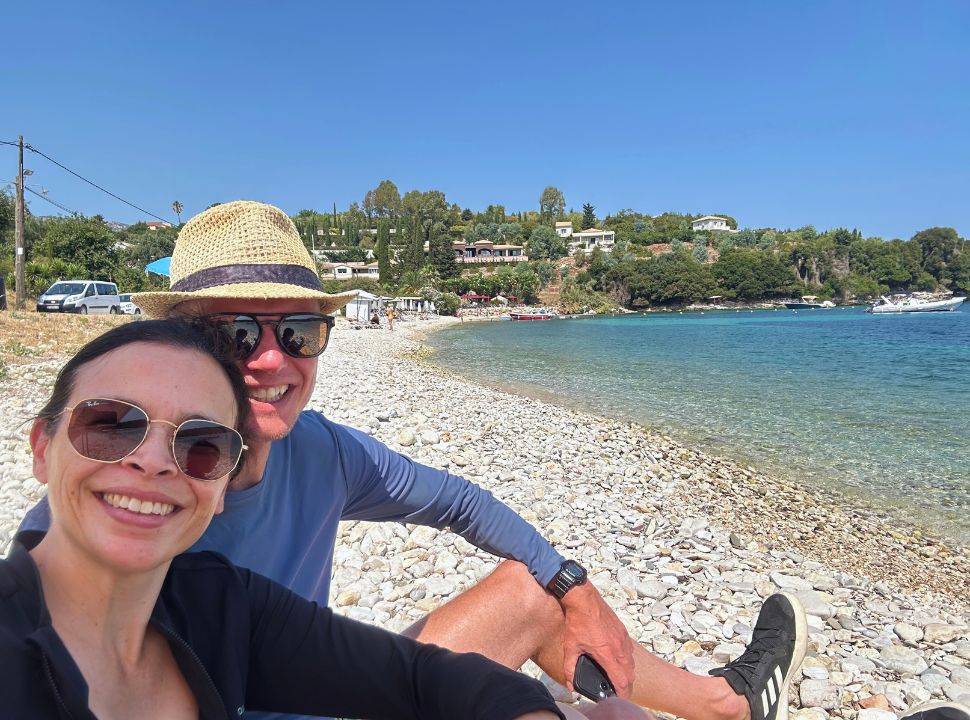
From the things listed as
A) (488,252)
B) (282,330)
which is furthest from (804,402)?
(488,252)

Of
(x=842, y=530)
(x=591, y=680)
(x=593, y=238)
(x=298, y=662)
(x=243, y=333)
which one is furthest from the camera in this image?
(x=593, y=238)

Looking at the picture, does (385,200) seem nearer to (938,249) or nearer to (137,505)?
(938,249)

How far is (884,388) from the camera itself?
15.5 meters

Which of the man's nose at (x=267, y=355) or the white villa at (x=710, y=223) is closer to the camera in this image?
the man's nose at (x=267, y=355)

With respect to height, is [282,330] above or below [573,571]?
above

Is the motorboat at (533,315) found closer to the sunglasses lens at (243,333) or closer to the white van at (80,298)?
the white van at (80,298)

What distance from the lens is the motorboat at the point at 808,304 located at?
90.4 m

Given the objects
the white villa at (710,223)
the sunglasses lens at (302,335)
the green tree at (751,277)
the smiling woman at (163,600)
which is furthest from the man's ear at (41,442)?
the white villa at (710,223)

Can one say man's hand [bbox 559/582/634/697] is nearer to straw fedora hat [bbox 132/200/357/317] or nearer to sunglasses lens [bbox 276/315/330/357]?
sunglasses lens [bbox 276/315/330/357]

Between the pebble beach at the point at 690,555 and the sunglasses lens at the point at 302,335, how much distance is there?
3.59 feet

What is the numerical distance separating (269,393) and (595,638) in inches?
50.1

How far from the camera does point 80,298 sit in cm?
2123

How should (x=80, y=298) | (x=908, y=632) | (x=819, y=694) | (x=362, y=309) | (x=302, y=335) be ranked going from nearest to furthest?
1. (x=302, y=335)
2. (x=819, y=694)
3. (x=908, y=632)
4. (x=80, y=298)
5. (x=362, y=309)

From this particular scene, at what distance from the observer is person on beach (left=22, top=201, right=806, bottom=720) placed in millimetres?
1615
